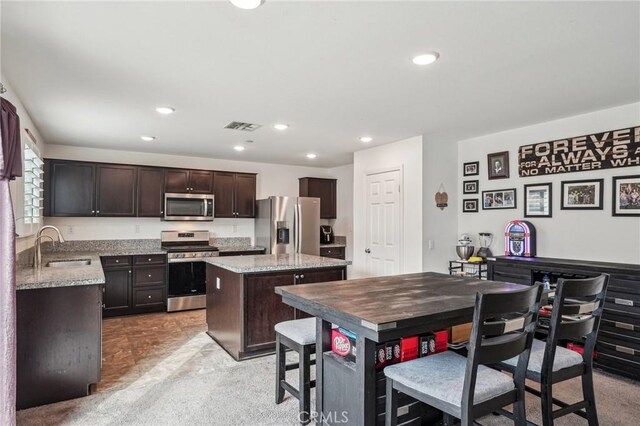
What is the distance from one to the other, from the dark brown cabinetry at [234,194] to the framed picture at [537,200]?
4.07 m

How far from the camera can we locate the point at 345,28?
6.75ft

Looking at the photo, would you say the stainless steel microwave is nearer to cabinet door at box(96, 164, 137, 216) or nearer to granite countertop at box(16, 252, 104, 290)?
A: cabinet door at box(96, 164, 137, 216)

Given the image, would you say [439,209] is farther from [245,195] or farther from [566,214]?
[245,195]

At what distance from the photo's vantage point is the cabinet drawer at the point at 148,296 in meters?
5.17

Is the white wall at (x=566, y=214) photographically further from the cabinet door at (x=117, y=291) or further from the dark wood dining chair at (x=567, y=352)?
the cabinet door at (x=117, y=291)

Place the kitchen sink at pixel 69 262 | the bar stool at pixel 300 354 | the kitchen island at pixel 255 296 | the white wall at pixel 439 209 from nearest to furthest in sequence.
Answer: the bar stool at pixel 300 354
the kitchen island at pixel 255 296
the kitchen sink at pixel 69 262
the white wall at pixel 439 209

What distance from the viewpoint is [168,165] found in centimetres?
601

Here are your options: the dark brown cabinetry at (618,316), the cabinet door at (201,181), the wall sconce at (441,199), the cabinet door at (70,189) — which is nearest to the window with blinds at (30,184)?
the cabinet door at (70,189)

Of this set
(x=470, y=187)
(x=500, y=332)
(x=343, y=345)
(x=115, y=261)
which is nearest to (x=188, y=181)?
(x=115, y=261)

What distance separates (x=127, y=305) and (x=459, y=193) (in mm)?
4634

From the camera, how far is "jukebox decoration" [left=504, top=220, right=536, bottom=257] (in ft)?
13.2

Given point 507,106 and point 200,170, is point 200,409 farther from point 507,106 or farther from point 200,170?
point 200,170

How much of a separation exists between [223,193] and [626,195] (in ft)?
16.6

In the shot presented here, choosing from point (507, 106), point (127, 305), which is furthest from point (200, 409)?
point (507, 106)
